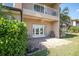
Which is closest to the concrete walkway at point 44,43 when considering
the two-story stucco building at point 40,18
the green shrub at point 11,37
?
the two-story stucco building at point 40,18

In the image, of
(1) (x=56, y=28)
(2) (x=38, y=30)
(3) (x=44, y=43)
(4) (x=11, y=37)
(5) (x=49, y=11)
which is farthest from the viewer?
(1) (x=56, y=28)

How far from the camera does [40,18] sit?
1152cm

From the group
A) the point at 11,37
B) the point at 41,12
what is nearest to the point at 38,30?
the point at 41,12

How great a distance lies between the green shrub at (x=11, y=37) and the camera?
13.4 ft

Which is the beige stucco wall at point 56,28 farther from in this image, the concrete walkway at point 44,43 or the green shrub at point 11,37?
the green shrub at point 11,37

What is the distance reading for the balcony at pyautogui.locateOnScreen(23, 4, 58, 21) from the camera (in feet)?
33.8

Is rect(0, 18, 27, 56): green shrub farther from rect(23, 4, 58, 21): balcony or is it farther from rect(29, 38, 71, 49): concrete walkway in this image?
rect(23, 4, 58, 21): balcony

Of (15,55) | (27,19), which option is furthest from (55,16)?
(15,55)

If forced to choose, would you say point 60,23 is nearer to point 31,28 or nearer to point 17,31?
point 31,28

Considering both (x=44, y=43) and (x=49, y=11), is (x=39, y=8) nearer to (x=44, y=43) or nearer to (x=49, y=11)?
(x=49, y=11)

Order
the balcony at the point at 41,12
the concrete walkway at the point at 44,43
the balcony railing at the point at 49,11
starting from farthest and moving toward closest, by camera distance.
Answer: the balcony railing at the point at 49,11
the balcony at the point at 41,12
the concrete walkway at the point at 44,43

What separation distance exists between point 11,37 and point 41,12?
25.5ft

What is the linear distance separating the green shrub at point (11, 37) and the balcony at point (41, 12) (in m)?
5.48

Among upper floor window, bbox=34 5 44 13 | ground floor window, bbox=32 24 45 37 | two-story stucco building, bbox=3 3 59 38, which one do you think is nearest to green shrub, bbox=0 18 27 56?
two-story stucco building, bbox=3 3 59 38
